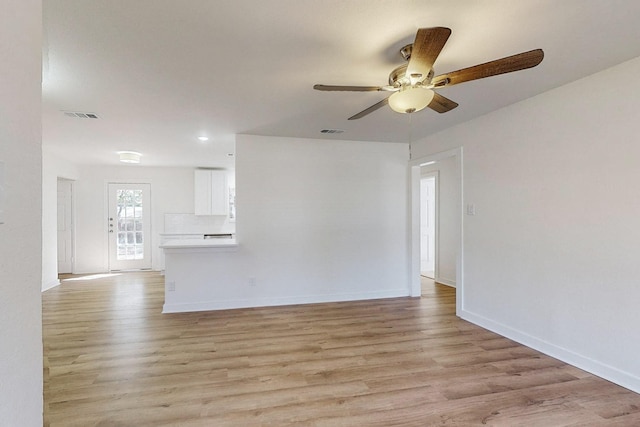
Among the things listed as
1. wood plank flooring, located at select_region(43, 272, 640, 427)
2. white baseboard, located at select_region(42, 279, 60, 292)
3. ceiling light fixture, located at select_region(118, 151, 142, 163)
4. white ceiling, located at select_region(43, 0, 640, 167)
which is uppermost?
white ceiling, located at select_region(43, 0, 640, 167)

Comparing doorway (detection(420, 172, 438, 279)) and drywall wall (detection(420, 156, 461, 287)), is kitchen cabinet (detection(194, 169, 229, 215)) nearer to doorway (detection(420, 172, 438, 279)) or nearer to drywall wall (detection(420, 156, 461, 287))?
doorway (detection(420, 172, 438, 279))

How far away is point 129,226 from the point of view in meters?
7.06

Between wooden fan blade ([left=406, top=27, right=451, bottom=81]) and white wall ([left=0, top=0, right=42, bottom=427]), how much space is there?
1.48m

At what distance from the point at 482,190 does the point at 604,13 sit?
2018 millimetres

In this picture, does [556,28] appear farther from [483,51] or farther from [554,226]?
[554,226]

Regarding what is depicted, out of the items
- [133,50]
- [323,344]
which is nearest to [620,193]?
[323,344]

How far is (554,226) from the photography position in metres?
2.83

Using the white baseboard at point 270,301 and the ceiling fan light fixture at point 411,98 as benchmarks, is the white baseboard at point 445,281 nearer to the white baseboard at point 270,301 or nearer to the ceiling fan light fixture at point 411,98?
the white baseboard at point 270,301

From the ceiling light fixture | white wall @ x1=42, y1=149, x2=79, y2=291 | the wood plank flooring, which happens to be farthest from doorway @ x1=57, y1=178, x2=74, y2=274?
the wood plank flooring

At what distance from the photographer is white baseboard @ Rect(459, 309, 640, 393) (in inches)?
91.7

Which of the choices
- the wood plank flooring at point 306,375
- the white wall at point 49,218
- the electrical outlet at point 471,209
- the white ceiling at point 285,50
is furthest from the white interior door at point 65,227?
the electrical outlet at point 471,209

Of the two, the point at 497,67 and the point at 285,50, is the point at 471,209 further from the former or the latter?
the point at 285,50

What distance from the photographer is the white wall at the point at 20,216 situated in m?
0.69

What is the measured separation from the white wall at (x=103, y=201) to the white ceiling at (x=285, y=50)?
356 cm
